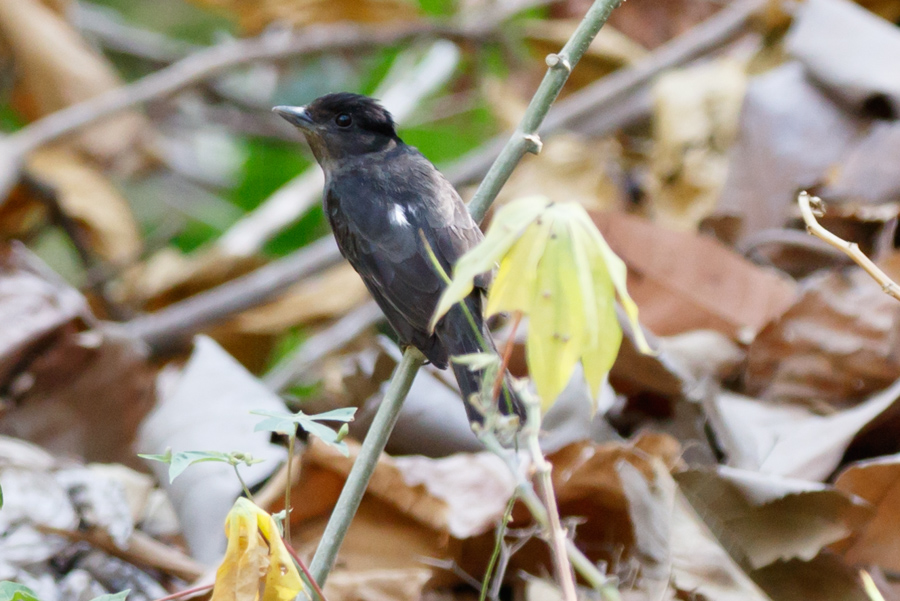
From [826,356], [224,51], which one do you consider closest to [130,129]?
[224,51]

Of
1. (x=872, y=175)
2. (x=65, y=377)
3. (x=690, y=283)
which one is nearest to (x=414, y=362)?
(x=690, y=283)

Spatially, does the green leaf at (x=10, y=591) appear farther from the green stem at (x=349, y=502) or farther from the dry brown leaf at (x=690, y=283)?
the dry brown leaf at (x=690, y=283)

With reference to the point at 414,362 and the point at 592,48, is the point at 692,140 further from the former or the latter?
the point at 414,362

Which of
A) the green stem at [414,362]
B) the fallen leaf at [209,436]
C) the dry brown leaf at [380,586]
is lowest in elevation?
the fallen leaf at [209,436]

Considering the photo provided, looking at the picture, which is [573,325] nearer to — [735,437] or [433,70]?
[735,437]

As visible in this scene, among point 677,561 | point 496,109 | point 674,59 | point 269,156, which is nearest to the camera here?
point 677,561

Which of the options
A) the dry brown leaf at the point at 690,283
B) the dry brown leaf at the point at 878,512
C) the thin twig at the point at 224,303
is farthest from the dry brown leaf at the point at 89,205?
the dry brown leaf at the point at 878,512

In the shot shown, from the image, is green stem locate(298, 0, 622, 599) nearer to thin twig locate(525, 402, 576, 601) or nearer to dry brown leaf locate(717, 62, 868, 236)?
thin twig locate(525, 402, 576, 601)
